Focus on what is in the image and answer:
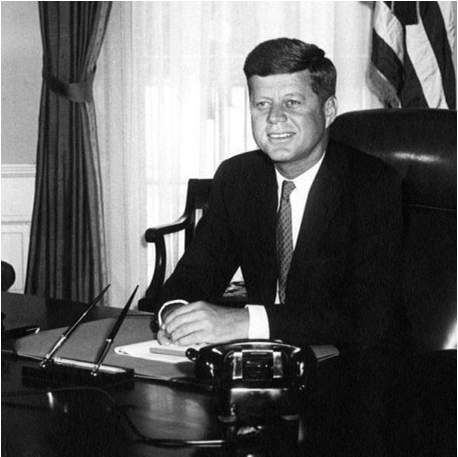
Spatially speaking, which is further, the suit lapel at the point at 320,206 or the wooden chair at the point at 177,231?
the wooden chair at the point at 177,231

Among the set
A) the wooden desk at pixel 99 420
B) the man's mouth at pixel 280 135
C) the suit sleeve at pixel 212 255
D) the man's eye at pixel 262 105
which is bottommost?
the wooden desk at pixel 99 420

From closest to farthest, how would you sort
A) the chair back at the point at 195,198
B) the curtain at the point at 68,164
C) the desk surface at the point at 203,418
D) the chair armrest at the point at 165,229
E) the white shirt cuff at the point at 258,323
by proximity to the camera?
the desk surface at the point at 203,418 < the white shirt cuff at the point at 258,323 < the chair armrest at the point at 165,229 < the chair back at the point at 195,198 < the curtain at the point at 68,164

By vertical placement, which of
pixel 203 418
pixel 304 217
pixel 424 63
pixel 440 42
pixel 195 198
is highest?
pixel 440 42

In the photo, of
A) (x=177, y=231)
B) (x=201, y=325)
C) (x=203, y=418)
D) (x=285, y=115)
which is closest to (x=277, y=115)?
(x=285, y=115)

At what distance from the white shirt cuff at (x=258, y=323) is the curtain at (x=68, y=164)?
2666mm

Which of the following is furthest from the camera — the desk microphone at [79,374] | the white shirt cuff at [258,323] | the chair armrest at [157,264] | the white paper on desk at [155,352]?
the chair armrest at [157,264]

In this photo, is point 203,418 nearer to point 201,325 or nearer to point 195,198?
point 201,325

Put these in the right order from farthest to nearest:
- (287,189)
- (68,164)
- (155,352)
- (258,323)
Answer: (68,164)
(287,189)
(258,323)
(155,352)

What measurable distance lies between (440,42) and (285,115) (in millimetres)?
2220

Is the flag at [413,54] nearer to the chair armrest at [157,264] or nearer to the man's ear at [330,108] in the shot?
the chair armrest at [157,264]

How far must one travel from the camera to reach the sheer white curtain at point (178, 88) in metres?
4.45

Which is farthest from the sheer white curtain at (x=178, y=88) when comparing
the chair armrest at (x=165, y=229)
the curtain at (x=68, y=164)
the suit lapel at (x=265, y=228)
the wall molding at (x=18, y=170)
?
the suit lapel at (x=265, y=228)

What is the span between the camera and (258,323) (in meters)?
1.94

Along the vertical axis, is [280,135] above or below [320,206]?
above
